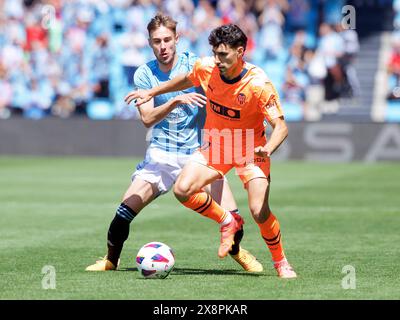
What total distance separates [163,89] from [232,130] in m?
0.70

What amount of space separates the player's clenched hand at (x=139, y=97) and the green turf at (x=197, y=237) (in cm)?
150

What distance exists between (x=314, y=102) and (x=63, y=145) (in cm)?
650

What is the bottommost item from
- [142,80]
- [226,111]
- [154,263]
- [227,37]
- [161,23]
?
[154,263]

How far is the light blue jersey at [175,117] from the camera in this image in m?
9.27

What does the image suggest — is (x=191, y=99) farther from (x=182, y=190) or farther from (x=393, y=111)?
(x=393, y=111)

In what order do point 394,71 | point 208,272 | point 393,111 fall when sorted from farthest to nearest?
point 393,111 → point 394,71 → point 208,272

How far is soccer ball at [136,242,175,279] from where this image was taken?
8383 mm

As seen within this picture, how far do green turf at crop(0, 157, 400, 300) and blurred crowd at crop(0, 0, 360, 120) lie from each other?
4.89 m

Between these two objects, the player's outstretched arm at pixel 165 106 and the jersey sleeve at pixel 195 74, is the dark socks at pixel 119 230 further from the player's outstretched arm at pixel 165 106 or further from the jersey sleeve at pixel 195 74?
the jersey sleeve at pixel 195 74

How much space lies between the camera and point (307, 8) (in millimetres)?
28094

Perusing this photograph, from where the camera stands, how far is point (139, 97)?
28.8ft

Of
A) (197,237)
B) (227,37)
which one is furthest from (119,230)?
(197,237)

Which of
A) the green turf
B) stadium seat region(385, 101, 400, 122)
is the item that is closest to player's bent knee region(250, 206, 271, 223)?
the green turf
